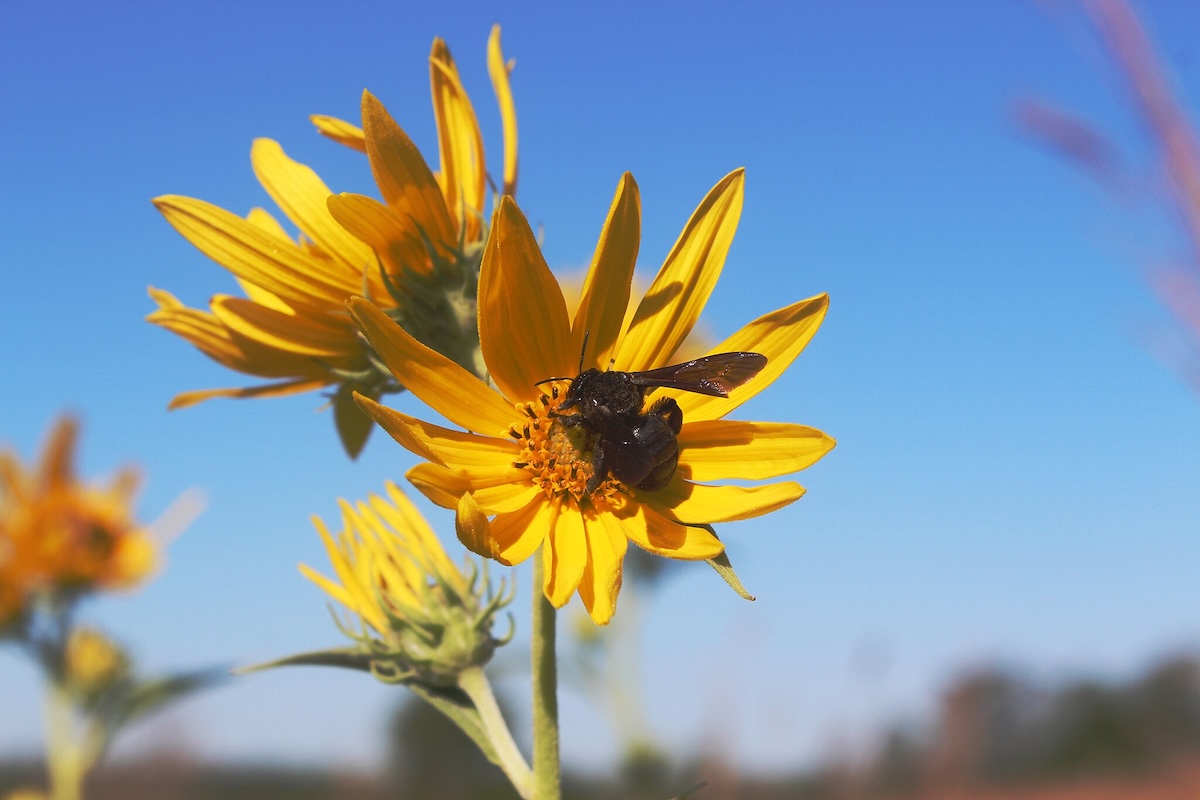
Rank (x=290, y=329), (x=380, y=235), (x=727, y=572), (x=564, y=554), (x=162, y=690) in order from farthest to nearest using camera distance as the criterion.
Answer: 1. (x=162, y=690)
2. (x=290, y=329)
3. (x=380, y=235)
4. (x=564, y=554)
5. (x=727, y=572)

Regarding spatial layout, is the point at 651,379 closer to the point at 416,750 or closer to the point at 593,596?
the point at 593,596

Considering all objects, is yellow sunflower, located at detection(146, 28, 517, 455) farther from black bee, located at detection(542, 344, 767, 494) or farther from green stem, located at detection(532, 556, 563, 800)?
green stem, located at detection(532, 556, 563, 800)

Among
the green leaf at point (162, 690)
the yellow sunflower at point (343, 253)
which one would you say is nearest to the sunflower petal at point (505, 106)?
the yellow sunflower at point (343, 253)

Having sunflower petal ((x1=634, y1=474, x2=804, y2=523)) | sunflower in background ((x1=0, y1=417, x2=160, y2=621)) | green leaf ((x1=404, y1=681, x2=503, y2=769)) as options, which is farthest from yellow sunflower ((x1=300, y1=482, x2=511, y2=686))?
sunflower in background ((x1=0, y1=417, x2=160, y2=621))

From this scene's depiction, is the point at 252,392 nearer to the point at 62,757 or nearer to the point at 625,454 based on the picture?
the point at 625,454

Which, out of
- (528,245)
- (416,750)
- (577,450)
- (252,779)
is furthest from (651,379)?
(252,779)

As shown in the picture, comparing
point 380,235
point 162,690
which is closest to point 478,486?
point 380,235
